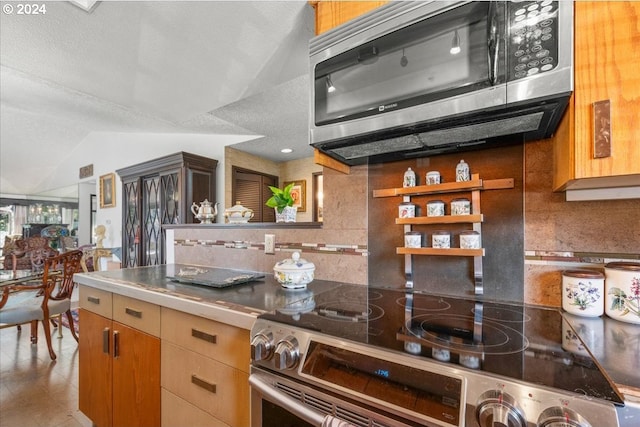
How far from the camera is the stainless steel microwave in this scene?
73 cm

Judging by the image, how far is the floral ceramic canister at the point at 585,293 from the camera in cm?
88

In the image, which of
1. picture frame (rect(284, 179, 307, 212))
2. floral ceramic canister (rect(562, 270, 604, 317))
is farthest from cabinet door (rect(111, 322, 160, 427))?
picture frame (rect(284, 179, 307, 212))

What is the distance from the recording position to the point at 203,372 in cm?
105

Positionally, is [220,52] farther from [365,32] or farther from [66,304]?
[66,304]

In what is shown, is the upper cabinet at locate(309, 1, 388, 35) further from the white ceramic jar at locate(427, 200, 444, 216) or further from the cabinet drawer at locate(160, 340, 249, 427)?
the cabinet drawer at locate(160, 340, 249, 427)

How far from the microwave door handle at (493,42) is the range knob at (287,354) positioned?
34.2 inches

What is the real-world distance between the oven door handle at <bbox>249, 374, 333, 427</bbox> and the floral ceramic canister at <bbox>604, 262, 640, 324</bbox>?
89 centimetres

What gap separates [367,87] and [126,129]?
5239 mm

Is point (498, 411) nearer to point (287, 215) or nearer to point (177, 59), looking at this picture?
point (287, 215)

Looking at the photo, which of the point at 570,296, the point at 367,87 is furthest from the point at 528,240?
the point at 367,87

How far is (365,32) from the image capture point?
0.98m

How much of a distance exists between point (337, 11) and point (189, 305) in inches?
49.6

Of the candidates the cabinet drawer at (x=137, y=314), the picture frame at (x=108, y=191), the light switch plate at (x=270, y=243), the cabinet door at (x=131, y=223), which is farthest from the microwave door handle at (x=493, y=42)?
the picture frame at (x=108, y=191)

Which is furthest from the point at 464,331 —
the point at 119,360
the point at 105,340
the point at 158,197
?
the point at 158,197
